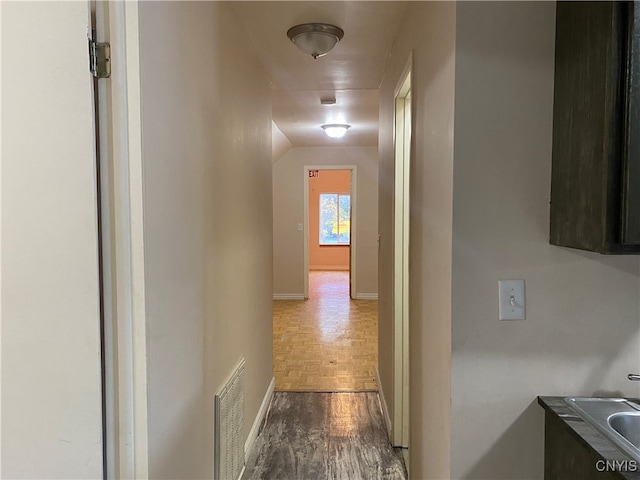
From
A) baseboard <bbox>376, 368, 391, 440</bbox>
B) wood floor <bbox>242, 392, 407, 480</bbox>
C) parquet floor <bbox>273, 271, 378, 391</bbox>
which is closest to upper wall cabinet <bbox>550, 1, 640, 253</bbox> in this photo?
wood floor <bbox>242, 392, 407, 480</bbox>

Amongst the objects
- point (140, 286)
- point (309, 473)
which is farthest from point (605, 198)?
point (309, 473)

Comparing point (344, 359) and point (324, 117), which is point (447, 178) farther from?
point (324, 117)

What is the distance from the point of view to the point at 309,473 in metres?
2.28

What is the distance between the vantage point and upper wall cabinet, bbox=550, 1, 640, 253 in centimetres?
96

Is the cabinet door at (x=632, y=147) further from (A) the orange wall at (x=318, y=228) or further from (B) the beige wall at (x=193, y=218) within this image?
(A) the orange wall at (x=318, y=228)

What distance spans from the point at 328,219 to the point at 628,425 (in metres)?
9.30

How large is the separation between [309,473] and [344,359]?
174 cm

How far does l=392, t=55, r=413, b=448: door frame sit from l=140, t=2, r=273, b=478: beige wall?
32.7 inches

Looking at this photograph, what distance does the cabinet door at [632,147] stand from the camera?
949 millimetres

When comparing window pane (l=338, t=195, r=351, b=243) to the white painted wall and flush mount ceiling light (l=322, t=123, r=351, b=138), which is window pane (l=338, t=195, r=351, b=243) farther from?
the white painted wall

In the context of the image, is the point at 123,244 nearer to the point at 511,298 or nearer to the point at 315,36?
the point at 511,298

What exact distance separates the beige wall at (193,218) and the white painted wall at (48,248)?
152 mm

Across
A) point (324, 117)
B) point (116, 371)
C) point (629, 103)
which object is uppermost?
point (324, 117)

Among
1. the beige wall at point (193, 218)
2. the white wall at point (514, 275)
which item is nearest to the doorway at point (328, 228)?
the beige wall at point (193, 218)
